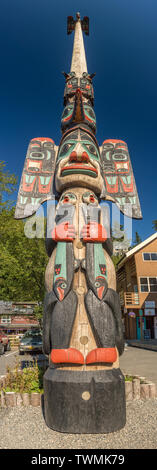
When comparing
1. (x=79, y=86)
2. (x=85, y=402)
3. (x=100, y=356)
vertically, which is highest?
(x=79, y=86)

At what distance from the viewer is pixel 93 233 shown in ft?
15.6

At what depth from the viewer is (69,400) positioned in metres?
3.75

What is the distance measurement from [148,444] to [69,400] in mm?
1020

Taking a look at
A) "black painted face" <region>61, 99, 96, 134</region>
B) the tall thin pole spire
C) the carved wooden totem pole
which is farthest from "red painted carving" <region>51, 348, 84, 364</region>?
the tall thin pole spire

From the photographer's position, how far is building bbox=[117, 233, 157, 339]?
22828mm

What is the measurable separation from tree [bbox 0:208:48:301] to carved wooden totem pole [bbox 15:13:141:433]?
962cm

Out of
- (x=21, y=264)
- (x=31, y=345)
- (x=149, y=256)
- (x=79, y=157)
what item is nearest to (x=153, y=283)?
(x=149, y=256)

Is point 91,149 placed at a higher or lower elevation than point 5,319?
higher

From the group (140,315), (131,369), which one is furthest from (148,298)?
(131,369)

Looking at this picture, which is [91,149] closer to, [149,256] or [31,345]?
[31,345]

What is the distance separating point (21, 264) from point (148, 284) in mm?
10957

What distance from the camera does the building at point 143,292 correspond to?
2283 centimetres

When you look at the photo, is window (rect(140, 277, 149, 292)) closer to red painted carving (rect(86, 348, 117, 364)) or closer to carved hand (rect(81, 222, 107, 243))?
carved hand (rect(81, 222, 107, 243))
